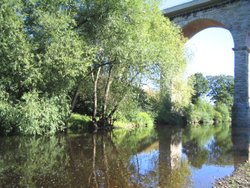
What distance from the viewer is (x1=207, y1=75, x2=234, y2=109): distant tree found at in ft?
174

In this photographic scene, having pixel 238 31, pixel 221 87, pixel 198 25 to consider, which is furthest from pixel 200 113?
pixel 221 87

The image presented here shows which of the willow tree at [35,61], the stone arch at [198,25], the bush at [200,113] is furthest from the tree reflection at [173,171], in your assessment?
the bush at [200,113]

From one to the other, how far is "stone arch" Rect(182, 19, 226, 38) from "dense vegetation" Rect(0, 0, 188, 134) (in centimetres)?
1101

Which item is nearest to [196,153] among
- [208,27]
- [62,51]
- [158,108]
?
[62,51]

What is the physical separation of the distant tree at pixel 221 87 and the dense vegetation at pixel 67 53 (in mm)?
38346

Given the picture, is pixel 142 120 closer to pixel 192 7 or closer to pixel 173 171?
pixel 192 7

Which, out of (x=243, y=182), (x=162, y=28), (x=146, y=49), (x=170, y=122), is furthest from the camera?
(x=170, y=122)

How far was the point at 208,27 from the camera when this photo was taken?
28.4 metres

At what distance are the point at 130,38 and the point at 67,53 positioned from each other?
9.52 ft

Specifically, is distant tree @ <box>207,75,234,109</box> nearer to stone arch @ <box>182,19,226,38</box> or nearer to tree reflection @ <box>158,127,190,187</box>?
stone arch @ <box>182,19,226,38</box>

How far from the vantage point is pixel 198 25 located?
91.9ft

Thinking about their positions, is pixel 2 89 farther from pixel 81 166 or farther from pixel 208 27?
pixel 208 27

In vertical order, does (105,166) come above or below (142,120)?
below

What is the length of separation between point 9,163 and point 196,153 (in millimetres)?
5660
